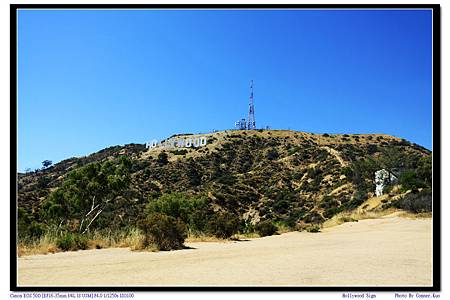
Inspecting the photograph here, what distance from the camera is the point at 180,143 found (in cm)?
5834

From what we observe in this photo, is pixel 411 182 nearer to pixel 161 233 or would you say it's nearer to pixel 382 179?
pixel 382 179

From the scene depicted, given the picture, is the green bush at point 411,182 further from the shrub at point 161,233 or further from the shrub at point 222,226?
the shrub at point 161,233

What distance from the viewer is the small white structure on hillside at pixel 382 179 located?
89.8ft

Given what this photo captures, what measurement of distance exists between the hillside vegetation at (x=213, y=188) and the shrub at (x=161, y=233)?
0.08 feet

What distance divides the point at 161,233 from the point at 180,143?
4946cm

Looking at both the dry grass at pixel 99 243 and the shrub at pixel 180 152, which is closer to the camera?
the dry grass at pixel 99 243

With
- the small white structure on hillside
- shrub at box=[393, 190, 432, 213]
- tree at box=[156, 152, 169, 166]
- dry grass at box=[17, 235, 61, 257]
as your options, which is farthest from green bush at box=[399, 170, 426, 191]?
tree at box=[156, 152, 169, 166]

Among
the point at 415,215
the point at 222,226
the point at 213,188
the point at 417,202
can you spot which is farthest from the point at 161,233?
the point at 213,188

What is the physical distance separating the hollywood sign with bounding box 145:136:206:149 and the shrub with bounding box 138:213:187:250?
47021mm

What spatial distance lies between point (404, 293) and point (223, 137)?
5426 centimetres

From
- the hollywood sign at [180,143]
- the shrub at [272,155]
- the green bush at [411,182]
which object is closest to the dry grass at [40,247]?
the green bush at [411,182]

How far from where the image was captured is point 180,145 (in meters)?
57.8

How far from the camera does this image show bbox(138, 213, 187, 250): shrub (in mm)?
9180

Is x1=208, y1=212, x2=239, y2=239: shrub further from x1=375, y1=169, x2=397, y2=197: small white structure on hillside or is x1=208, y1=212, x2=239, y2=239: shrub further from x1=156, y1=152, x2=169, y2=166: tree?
→ x1=156, y1=152, x2=169, y2=166: tree
